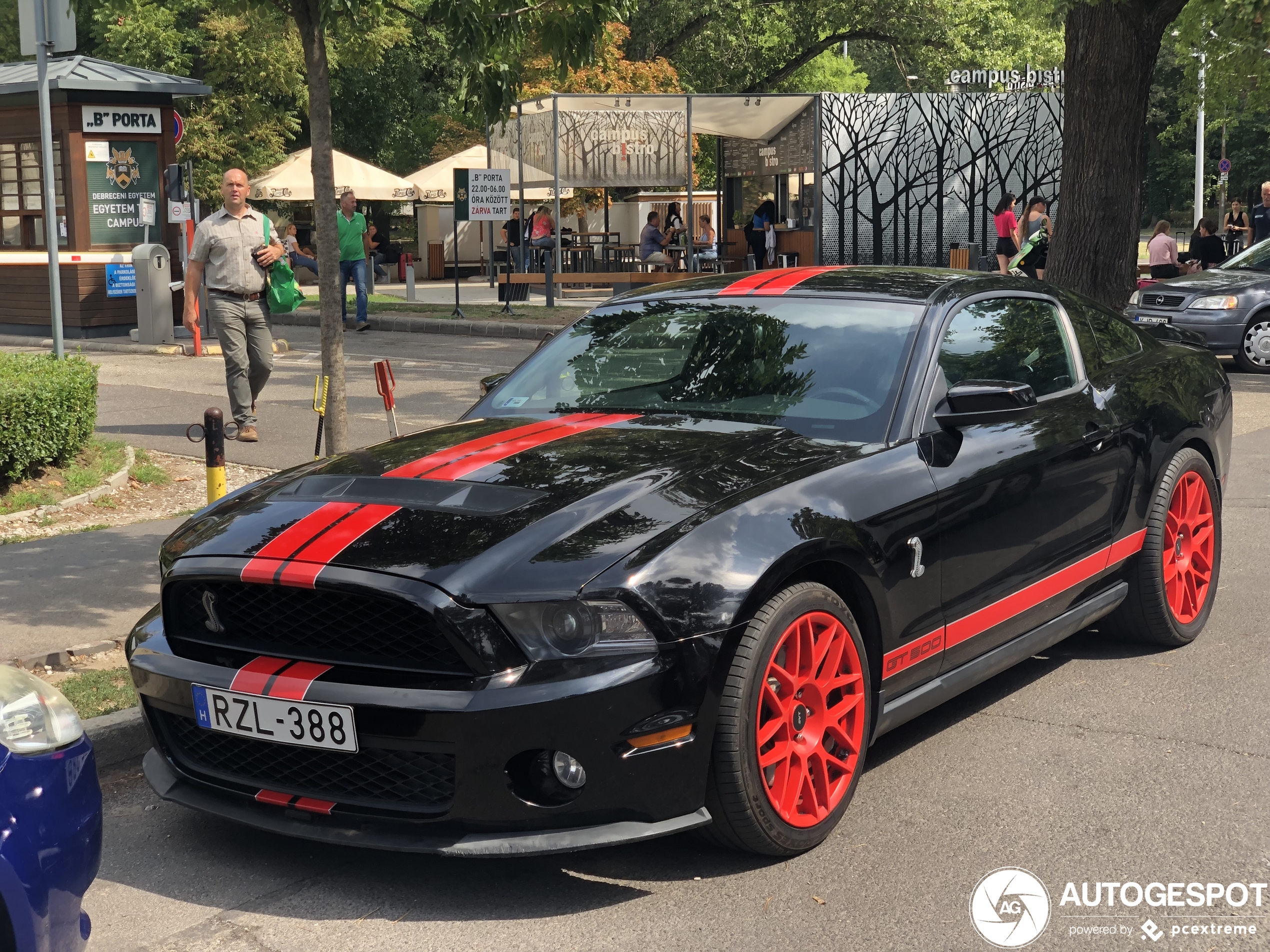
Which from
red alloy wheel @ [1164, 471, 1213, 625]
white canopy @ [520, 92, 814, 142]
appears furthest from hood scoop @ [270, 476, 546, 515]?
white canopy @ [520, 92, 814, 142]

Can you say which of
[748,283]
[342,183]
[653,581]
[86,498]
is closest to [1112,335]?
[748,283]

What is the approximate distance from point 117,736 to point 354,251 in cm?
1652

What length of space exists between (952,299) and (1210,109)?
24.0 metres

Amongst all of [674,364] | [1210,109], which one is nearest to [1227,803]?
[674,364]

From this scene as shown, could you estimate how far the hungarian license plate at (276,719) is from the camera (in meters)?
3.51

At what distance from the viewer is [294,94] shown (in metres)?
35.8

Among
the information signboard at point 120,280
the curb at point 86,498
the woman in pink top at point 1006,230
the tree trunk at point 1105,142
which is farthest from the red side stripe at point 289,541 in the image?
the woman in pink top at point 1006,230

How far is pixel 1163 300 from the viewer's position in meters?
16.3

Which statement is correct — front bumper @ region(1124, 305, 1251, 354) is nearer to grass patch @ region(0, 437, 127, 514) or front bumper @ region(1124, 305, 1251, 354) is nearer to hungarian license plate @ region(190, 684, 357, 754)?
grass patch @ region(0, 437, 127, 514)

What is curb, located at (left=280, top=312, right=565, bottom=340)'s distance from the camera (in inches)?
788

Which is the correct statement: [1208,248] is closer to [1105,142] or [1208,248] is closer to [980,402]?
[1105,142]

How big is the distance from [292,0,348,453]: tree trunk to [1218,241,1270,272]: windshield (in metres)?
13.2

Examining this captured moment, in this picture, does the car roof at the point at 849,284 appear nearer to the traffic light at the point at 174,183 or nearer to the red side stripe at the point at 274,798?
the red side stripe at the point at 274,798

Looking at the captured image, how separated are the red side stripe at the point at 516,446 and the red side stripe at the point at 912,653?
1.15 m
